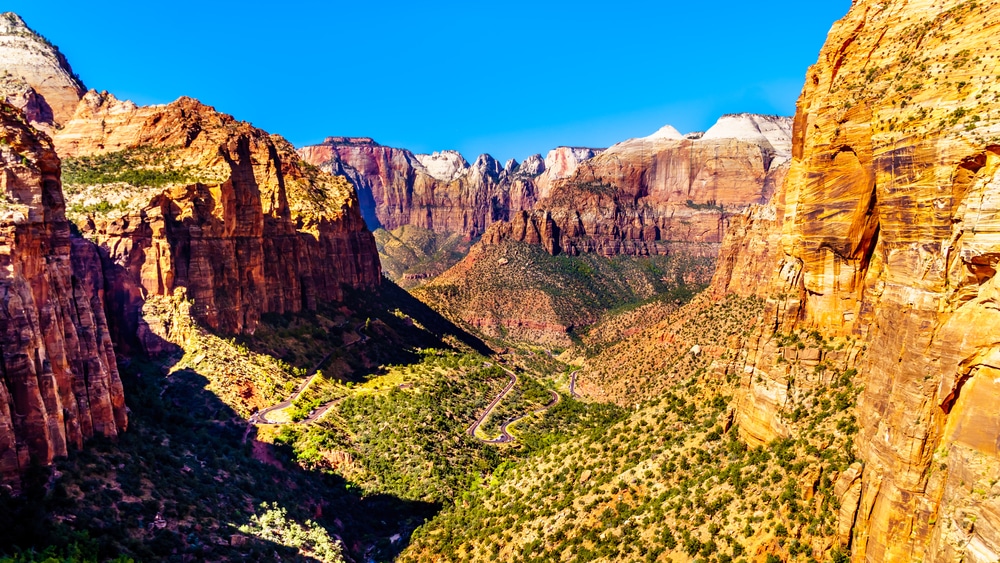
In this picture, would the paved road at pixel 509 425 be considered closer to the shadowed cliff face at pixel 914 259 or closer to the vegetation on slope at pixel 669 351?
the vegetation on slope at pixel 669 351

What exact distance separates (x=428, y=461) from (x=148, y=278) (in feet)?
135

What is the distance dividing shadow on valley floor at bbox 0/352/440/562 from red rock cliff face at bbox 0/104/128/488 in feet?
6.83

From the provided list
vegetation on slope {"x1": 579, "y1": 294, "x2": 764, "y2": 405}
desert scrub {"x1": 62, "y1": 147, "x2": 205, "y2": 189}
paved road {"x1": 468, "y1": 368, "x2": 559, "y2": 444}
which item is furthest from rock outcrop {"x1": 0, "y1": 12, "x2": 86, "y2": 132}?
vegetation on slope {"x1": 579, "y1": 294, "x2": 764, "y2": 405}

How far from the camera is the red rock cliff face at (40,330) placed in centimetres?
3562

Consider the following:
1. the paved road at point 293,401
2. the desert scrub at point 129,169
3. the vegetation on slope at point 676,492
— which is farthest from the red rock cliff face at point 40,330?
the desert scrub at point 129,169

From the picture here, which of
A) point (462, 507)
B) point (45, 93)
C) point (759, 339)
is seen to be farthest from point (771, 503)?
point (45, 93)

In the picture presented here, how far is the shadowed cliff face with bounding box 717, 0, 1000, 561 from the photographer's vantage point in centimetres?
1930

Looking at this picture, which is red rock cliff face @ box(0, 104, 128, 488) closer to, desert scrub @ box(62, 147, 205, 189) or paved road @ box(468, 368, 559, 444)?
desert scrub @ box(62, 147, 205, 189)

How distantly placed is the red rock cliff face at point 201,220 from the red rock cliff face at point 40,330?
91.8 ft

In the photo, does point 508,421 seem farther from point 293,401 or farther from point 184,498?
point 184,498

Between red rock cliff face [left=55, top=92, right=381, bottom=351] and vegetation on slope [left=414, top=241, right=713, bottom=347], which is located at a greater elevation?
red rock cliff face [left=55, top=92, right=381, bottom=351]

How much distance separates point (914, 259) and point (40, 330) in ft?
160

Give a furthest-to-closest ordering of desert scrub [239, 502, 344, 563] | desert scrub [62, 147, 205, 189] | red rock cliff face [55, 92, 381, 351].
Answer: desert scrub [62, 147, 205, 189] < red rock cliff face [55, 92, 381, 351] < desert scrub [239, 502, 344, 563]

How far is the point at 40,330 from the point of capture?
38000 millimetres
